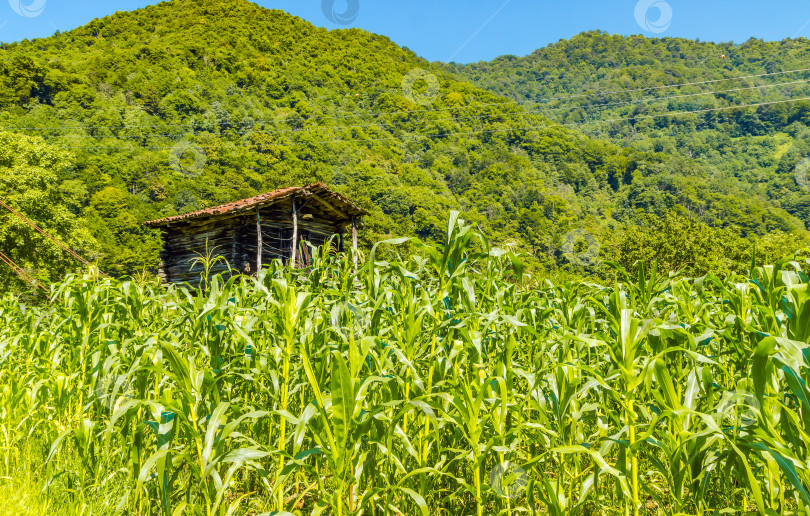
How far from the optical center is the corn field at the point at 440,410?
1.88 metres

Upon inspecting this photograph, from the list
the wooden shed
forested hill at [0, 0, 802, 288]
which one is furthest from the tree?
the wooden shed

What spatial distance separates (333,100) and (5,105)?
47011 mm

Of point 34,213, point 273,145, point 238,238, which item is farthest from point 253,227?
point 273,145

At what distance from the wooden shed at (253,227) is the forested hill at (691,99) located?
2229 inches

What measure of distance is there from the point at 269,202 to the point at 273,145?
45.4m

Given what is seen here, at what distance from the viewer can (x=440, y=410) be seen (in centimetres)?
219

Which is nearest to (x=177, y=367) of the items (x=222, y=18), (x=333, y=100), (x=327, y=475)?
(x=327, y=475)

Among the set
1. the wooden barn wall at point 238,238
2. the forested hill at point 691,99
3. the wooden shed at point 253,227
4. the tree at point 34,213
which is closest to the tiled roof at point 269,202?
the wooden shed at point 253,227

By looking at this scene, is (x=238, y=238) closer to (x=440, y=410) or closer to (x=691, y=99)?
(x=440, y=410)

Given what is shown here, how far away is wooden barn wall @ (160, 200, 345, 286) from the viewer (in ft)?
63.6

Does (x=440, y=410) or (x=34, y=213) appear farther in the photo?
(x=34, y=213)

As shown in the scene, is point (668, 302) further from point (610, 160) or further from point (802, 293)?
point (610, 160)

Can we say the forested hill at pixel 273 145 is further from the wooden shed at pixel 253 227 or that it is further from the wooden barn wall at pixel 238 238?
the wooden shed at pixel 253 227

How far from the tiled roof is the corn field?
14.2 meters
